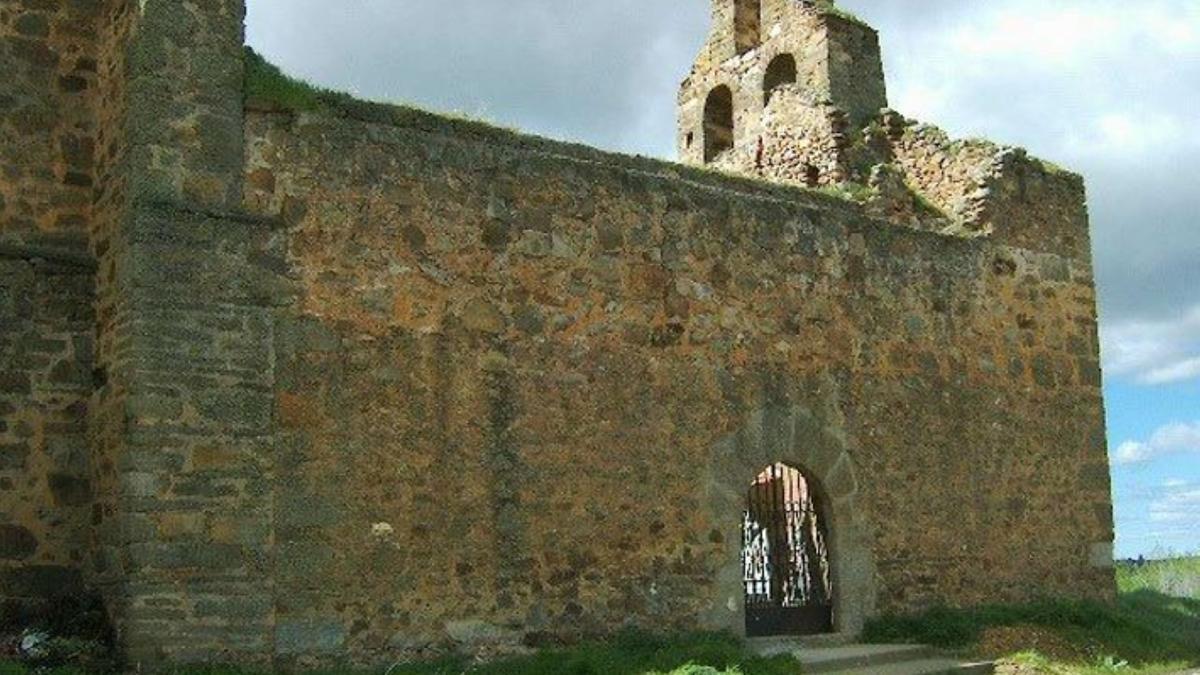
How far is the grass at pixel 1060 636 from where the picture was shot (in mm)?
12172

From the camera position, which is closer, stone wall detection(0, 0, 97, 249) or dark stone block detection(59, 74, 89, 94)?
stone wall detection(0, 0, 97, 249)

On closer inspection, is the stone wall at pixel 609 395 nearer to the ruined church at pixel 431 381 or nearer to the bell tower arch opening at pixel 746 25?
the ruined church at pixel 431 381

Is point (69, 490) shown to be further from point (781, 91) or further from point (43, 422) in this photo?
point (781, 91)

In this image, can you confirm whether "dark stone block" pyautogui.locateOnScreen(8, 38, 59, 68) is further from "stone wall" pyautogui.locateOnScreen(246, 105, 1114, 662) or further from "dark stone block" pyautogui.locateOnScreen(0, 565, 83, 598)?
"dark stone block" pyautogui.locateOnScreen(0, 565, 83, 598)

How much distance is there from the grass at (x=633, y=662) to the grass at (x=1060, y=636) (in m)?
2.39

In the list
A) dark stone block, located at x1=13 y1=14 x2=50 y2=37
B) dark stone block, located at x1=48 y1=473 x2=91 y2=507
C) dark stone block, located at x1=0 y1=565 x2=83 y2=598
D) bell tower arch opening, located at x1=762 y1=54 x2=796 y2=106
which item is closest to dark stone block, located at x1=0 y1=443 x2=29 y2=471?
dark stone block, located at x1=48 y1=473 x2=91 y2=507

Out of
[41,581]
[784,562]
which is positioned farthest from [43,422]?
[784,562]

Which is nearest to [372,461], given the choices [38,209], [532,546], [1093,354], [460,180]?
[532,546]

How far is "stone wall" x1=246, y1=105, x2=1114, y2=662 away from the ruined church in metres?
0.03

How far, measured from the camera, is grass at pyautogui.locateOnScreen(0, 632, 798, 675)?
951cm

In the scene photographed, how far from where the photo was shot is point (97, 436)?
9.36m

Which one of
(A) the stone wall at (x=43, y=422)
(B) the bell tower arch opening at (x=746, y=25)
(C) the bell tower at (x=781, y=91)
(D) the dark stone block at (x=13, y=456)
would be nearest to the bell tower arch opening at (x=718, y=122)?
(C) the bell tower at (x=781, y=91)

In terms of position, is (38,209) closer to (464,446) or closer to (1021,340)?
(464,446)

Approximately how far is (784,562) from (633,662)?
3.32 meters
